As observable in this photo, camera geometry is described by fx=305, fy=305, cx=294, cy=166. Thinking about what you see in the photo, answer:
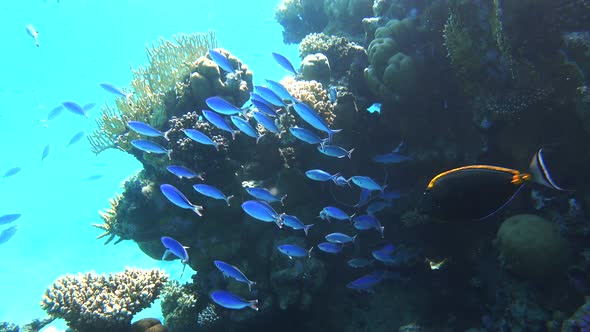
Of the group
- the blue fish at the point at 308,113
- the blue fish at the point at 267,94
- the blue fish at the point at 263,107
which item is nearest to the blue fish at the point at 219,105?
the blue fish at the point at 263,107

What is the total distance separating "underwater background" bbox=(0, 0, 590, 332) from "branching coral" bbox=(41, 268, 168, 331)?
0.11ft

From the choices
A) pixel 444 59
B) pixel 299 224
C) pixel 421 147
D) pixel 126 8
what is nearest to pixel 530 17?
pixel 444 59

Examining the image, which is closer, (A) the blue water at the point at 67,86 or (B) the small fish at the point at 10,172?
(B) the small fish at the point at 10,172

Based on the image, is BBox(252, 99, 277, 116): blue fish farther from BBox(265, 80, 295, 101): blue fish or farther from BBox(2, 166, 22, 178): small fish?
BBox(2, 166, 22, 178): small fish

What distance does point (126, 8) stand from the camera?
64875 mm

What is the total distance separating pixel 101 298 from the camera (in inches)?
211

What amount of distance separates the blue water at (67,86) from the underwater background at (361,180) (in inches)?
1317

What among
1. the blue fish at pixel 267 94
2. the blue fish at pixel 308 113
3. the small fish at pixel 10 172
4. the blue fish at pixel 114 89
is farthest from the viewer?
the small fish at pixel 10 172

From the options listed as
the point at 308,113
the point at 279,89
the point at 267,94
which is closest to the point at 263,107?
the point at 267,94

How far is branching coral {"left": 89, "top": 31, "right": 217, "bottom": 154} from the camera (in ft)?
22.7

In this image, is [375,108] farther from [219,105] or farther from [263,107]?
[219,105]

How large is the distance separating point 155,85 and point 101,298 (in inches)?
187

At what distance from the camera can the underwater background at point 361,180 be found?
14.4 feet

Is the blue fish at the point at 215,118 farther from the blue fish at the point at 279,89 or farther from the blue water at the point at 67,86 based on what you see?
the blue water at the point at 67,86
